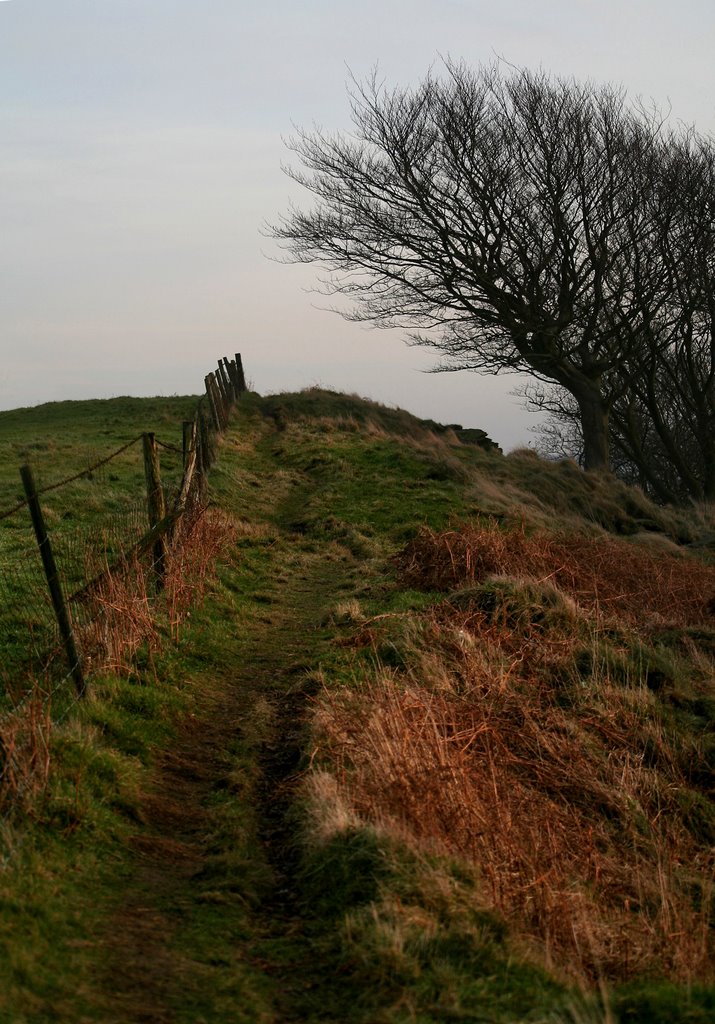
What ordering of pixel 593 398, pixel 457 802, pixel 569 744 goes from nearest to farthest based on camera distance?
pixel 457 802
pixel 569 744
pixel 593 398

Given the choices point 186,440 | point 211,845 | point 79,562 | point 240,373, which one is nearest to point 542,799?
point 211,845

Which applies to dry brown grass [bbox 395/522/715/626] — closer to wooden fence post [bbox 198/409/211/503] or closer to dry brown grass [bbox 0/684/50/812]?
wooden fence post [bbox 198/409/211/503]

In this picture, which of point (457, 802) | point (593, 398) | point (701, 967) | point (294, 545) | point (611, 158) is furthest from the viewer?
point (593, 398)

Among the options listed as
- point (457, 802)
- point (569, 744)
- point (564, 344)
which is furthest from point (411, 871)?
point (564, 344)

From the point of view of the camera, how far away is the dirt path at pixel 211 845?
3924 millimetres

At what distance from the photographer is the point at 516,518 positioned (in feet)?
49.5

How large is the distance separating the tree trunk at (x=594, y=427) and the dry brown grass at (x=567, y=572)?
10486 mm

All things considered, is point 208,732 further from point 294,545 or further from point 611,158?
point 611,158

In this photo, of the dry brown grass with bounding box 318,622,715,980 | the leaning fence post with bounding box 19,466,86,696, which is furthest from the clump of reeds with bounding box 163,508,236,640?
the dry brown grass with bounding box 318,622,715,980

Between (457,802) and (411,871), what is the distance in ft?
2.51

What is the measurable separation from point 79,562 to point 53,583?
4285mm

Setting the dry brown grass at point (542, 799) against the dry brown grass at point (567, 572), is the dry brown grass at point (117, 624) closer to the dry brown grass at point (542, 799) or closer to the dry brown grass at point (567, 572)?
the dry brown grass at point (542, 799)

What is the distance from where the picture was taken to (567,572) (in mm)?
11508

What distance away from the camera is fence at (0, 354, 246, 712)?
256 inches
